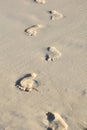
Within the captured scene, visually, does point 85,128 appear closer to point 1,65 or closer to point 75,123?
point 75,123

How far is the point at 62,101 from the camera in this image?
2092mm

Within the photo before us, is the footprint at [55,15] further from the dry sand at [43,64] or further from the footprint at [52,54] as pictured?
the footprint at [52,54]

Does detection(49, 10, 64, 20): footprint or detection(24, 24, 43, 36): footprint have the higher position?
detection(49, 10, 64, 20): footprint

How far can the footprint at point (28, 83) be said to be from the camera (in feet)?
7.14

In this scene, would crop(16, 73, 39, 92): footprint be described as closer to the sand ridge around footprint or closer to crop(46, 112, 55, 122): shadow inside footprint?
crop(46, 112, 55, 122): shadow inside footprint

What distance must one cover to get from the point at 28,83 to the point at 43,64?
0.28 m

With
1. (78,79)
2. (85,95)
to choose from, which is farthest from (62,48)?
(85,95)

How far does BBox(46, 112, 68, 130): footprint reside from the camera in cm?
188

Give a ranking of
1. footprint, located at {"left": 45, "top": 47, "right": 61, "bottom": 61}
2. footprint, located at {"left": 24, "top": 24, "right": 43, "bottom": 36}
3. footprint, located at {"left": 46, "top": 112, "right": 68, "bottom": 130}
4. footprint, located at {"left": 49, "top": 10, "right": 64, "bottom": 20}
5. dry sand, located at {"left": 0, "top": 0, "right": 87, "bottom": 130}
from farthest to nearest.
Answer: footprint, located at {"left": 49, "top": 10, "right": 64, "bottom": 20} → footprint, located at {"left": 24, "top": 24, "right": 43, "bottom": 36} → footprint, located at {"left": 45, "top": 47, "right": 61, "bottom": 61} → dry sand, located at {"left": 0, "top": 0, "right": 87, "bottom": 130} → footprint, located at {"left": 46, "top": 112, "right": 68, "bottom": 130}

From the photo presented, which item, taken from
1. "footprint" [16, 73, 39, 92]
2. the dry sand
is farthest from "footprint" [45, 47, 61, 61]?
"footprint" [16, 73, 39, 92]

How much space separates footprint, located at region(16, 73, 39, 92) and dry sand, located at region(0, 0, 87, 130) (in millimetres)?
31

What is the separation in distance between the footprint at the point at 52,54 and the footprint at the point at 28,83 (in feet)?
0.81

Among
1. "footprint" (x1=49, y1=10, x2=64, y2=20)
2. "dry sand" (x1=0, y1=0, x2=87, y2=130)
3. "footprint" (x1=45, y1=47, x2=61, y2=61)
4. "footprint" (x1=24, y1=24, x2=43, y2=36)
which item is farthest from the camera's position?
"footprint" (x1=49, y1=10, x2=64, y2=20)

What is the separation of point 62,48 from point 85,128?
89 cm
